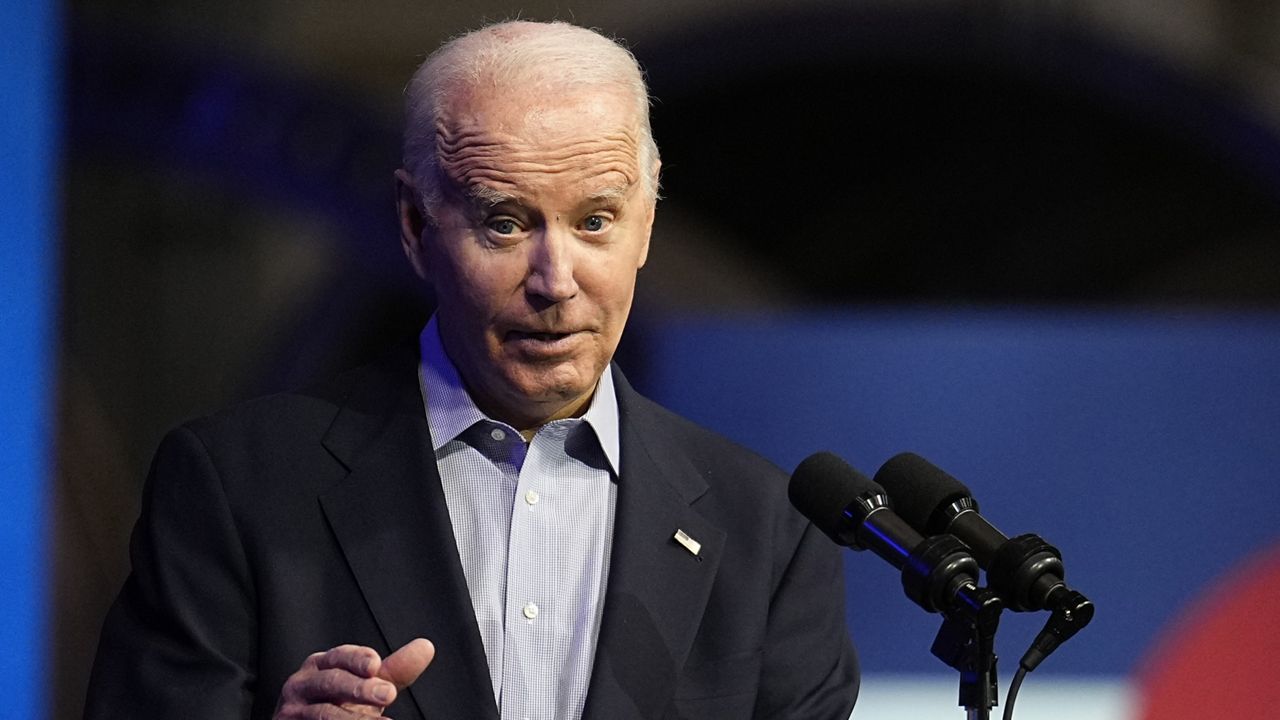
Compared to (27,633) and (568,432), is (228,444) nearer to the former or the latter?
(568,432)

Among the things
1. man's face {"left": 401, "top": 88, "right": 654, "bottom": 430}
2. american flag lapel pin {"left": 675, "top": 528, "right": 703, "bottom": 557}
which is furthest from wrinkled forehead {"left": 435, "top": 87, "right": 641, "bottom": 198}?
american flag lapel pin {"left": 675, "top": 528, "right": 703, "bottom": 557}

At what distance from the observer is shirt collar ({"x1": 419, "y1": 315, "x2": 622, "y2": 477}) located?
6.59 ft

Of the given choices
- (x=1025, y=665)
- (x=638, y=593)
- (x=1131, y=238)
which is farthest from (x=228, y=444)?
(x=1131, y=238)

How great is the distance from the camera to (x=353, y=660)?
5.25 ft

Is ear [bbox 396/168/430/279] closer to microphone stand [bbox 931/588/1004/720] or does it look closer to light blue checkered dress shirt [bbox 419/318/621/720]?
light blue checkered dress shirt [bbox 419/318/621/720]

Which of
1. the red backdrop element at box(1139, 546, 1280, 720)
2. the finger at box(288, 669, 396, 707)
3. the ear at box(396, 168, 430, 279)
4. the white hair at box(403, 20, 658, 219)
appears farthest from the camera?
the red backdrop element at box(1139, 546, 1280, 720)

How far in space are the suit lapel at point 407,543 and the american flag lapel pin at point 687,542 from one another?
0.98 feet

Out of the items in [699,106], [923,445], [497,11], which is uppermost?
[699,106]

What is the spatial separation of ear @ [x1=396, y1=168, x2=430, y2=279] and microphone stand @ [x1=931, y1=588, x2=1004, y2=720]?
2.87 feet

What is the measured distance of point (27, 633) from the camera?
259 cm

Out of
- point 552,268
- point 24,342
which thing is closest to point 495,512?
point 552,268

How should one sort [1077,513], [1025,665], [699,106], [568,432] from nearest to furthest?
[1025,665] → [568,432] → [1077,513] → [699,106]

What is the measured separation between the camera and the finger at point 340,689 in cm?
158

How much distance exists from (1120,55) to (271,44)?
218cm
